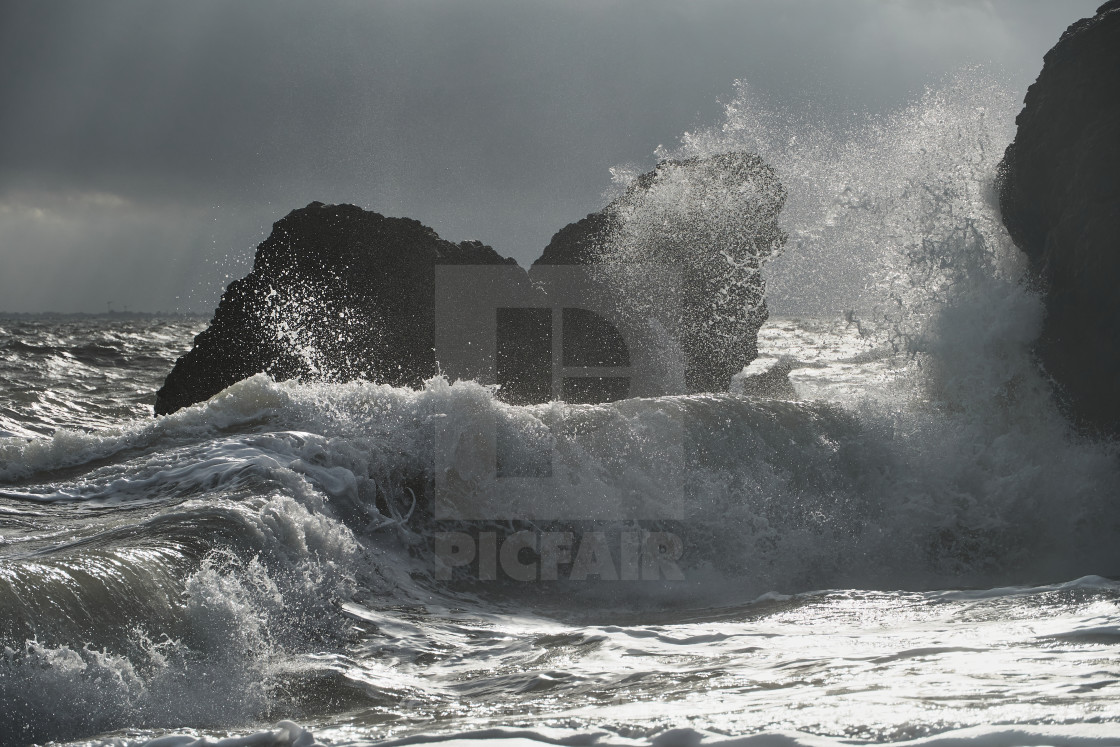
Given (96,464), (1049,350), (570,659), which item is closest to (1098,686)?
(570,659)

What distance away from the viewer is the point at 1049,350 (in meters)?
7.62

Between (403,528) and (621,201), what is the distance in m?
6.64

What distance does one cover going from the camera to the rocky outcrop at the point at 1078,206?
271 inches

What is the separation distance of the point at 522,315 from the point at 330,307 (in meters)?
2.29

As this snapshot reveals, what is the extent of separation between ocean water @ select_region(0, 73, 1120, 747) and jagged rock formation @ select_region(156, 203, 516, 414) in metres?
2.53

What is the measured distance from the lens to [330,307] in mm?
10227

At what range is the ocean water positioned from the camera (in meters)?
3.16

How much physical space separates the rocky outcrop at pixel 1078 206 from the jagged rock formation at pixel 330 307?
19.6 feet
